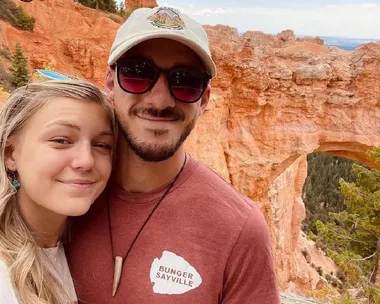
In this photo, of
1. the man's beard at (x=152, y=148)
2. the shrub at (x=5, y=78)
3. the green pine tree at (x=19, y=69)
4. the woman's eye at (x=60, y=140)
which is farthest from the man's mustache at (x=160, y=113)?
the shrub at (x=5, y=78)

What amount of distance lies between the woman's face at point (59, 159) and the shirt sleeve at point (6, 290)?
371mm

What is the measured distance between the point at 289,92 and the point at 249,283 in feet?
38.3

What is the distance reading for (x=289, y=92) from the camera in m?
12.8

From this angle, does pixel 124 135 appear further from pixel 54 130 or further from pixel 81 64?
pixel 81 64

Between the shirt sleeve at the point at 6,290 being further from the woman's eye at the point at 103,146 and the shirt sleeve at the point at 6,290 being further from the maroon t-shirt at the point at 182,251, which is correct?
the woman's eye at the point at 103,146

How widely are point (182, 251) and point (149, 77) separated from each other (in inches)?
31.7

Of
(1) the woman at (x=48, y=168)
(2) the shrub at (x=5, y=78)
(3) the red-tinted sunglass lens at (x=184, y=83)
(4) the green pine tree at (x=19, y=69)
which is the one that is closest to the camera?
(1) the woman at (x=48, y=168)

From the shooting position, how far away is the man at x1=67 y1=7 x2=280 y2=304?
1771 mm

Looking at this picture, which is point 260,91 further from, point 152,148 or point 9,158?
point 9,158

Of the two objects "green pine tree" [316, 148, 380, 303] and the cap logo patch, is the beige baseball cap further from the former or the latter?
"green pine tree" [316, 148, 380, 303]

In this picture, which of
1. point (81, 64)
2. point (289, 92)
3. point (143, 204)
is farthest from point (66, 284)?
point (289, 92)

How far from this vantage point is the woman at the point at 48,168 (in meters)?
1.70

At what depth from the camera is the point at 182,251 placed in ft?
5.93

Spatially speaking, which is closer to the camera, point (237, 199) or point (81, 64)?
point (237, 199)
